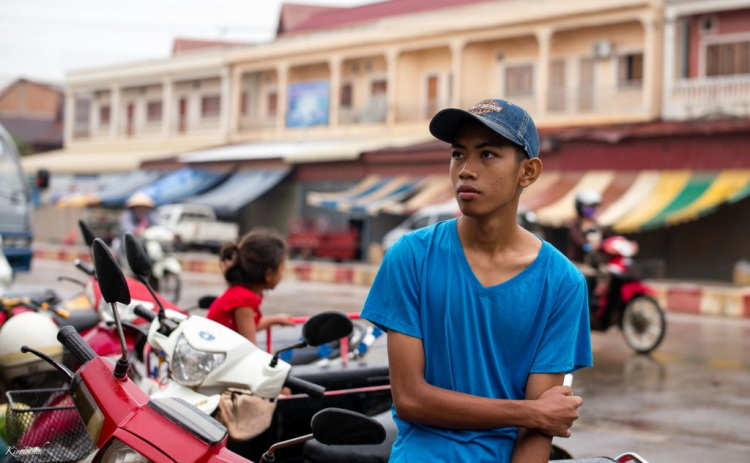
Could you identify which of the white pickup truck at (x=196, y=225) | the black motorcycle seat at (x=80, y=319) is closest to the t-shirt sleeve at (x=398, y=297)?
the black motorcycle seat at (x=80, y=319)

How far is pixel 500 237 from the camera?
2277 mm

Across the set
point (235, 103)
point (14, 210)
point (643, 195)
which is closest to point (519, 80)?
point (643, 195)

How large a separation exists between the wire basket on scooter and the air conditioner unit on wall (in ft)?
75.9

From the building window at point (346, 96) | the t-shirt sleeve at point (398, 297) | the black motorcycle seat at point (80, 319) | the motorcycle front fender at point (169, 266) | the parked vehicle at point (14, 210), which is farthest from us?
the building window at point (346, 96)

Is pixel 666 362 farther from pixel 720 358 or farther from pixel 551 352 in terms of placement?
pixel 551 352

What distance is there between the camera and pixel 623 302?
10.2 m

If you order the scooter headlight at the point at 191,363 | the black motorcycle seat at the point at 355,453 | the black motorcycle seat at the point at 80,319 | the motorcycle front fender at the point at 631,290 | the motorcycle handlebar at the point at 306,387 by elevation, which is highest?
the scooter headlight at the point at 191,363

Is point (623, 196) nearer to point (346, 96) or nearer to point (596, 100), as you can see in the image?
point (596, 100)

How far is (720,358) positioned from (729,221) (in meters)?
13.0

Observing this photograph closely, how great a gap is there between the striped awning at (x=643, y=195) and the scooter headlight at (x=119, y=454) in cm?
1772

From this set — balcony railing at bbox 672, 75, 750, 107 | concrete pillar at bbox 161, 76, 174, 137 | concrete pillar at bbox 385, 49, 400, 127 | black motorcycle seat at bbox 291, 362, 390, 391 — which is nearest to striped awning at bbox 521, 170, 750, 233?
balcony railing at bbox 672, 75, 750, 107

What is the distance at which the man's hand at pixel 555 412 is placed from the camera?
2158 millimetres

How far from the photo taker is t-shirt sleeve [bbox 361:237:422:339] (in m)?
2.18

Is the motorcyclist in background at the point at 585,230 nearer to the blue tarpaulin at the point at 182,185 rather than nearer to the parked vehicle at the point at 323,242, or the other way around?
the parked vehicle at the point at 323,242
